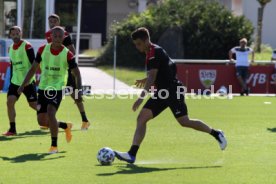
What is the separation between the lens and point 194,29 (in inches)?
1378

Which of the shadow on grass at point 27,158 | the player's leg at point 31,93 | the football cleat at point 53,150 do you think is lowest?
the shadow on grass at point 27,158

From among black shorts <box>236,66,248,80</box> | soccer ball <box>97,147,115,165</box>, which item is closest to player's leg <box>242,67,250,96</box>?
black shorts <box>236,66,248,80</box>

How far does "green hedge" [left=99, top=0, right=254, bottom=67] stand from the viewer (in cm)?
3478

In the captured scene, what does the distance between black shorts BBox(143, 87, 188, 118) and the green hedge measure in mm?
24676

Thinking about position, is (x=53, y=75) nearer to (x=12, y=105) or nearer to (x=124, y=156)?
(x=124, y=156)

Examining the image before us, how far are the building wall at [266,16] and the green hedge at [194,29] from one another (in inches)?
472

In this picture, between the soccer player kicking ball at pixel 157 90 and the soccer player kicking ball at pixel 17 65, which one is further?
the soccer player kicking ball at pixel 17 65

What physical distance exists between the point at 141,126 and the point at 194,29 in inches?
1001

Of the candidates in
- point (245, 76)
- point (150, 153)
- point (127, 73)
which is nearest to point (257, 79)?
point (245, 76)

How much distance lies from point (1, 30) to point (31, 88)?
48.3 ft

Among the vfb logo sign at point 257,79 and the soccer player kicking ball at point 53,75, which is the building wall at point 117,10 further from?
the soccer player kicking ball at point 53,75

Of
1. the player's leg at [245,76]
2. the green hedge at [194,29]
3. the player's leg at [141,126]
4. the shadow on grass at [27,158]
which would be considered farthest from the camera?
the green hedge at [194,29]

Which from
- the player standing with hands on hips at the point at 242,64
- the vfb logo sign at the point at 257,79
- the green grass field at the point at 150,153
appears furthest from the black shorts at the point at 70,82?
the vfb logo sign at the point at 257,79

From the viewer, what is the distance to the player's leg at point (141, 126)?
9.83 meters
